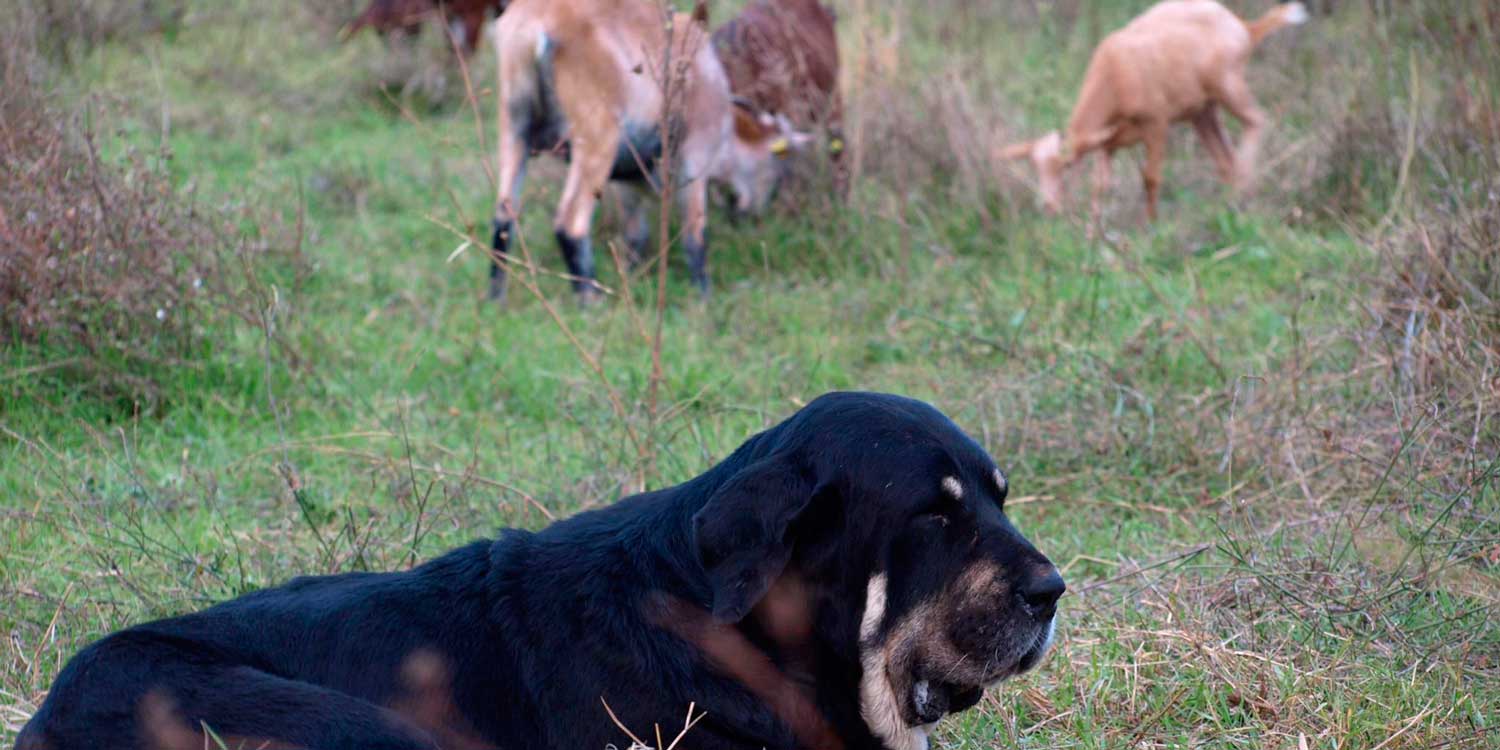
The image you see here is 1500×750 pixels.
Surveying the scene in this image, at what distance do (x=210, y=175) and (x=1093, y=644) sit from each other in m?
6.80

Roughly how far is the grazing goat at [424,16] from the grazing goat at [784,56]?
7.18ft

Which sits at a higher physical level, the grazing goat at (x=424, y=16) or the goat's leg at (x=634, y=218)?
the grazing goat at (x=424, y=16)

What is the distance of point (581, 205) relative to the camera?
790cm

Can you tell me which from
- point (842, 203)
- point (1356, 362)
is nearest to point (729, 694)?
point (1356, 362)

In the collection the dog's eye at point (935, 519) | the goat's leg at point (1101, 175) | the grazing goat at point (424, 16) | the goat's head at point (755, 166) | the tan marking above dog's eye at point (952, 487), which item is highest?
the tan marking above dog's eye at point (952, 487)

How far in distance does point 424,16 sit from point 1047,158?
196 inches

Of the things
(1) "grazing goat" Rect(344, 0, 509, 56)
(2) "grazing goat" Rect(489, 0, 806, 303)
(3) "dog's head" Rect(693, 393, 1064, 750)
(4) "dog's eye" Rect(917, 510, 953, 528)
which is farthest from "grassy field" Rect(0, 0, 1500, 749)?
(1) "grazing goat" Rect(344, 0, 509, 56)

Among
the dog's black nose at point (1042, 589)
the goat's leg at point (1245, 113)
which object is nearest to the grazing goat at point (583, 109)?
the goat's leg at point (1245, 113)

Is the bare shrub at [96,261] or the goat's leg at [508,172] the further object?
the goat's leg at [508,172]

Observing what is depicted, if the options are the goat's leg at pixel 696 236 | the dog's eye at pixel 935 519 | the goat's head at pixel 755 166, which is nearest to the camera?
the dog's eye at pixel 935 519

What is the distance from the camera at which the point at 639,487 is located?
15.5 feet

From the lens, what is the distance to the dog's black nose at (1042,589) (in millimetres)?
2754

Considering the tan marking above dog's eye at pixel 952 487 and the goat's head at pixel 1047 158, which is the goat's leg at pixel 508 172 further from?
the tan marking above dog's eye at pixel 952 487

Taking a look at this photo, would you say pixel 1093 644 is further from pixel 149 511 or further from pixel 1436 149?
pixel 1436 149
